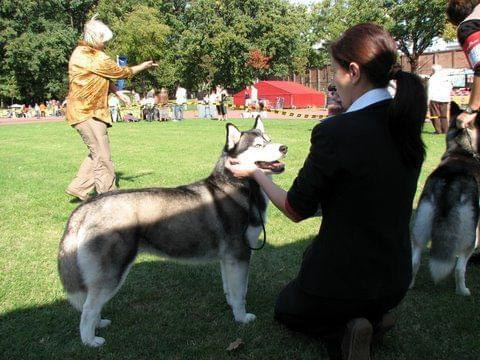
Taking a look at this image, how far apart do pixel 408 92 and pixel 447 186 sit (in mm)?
1790

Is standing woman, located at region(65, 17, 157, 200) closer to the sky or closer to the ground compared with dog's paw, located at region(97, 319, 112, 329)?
closer to the sky

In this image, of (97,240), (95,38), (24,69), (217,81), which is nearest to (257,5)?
(217,81)

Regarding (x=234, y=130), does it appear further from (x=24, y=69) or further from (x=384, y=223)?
(x=24, y=69)

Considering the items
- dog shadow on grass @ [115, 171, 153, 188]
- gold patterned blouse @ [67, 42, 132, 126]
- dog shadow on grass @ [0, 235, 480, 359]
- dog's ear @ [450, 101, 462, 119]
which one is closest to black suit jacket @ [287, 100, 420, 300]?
dog shadow on grass @ [0, 235, 480, 359]

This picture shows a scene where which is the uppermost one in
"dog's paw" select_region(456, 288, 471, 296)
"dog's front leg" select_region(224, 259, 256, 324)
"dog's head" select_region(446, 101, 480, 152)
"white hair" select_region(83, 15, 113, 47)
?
"white hair" select_region(83, 15, 113, 47)

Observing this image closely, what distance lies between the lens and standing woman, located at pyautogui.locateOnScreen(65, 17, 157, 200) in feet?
19.1

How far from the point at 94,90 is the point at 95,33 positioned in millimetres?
742

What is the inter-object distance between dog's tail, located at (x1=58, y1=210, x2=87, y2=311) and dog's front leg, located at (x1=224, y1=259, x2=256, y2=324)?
106 centimetres

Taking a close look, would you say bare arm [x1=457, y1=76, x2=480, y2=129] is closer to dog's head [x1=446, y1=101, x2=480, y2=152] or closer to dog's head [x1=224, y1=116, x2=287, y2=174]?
dog's head [x1=446, y1=101, x2=480, y2=152]

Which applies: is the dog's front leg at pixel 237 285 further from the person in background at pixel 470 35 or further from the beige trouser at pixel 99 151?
Answer: the beige trouser at pixel 99 151

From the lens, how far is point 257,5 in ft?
162

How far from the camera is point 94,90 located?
5949 mm

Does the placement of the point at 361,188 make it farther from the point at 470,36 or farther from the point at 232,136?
the point at 470,36

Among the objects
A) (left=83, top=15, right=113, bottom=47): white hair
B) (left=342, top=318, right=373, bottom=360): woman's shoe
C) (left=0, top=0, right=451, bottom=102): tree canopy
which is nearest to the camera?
(left=342, top=318, right=373, bottom=360): woman's shoe
